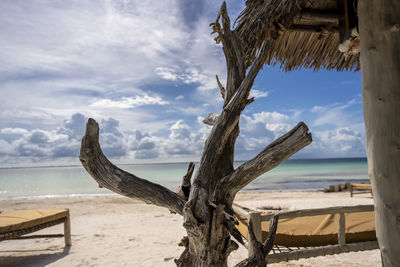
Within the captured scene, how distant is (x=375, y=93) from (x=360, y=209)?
2.33m

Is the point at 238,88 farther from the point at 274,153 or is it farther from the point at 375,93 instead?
the point at 375,93

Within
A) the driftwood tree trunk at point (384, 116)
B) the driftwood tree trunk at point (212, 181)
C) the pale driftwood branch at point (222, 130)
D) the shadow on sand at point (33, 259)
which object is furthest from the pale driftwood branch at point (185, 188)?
the shadow on sand at point (33, 259)

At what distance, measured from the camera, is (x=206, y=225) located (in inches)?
Result: 54.6

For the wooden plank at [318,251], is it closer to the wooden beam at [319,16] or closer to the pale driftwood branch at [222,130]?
the pale driftwood branch at [222,130]

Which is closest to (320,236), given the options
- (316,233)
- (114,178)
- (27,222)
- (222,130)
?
(316,233)

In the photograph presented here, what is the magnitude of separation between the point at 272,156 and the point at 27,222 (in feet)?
14.1

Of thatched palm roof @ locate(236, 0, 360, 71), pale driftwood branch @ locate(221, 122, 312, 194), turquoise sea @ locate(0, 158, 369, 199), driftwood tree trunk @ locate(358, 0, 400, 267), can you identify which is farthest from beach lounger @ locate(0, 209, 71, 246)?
turquoise sea @ locate(0, 158, 369, 199)

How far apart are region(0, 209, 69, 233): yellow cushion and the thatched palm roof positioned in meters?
4.17

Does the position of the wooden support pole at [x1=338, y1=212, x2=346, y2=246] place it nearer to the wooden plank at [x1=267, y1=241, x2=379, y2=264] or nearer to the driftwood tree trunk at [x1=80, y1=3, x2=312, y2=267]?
the wooden plank at [x1=267, y1=241, x2=379, y2=264]

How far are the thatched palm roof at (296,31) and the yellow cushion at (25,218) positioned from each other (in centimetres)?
417

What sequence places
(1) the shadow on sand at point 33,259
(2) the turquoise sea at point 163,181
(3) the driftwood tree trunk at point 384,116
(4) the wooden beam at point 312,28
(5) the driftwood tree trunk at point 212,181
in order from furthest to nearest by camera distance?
(2) the turquoise sea at point 163,181, (1) the shadow on sand at point 33,259, (4) the wooden beam at point 312,28, (5) the driftwood tree trunk at point 212,181, (3) the driftwood tree trunk at point 384,116

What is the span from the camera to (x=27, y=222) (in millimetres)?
→ 4148

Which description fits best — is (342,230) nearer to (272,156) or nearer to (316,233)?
(316,233)

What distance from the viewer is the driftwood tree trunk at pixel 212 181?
134 cm
